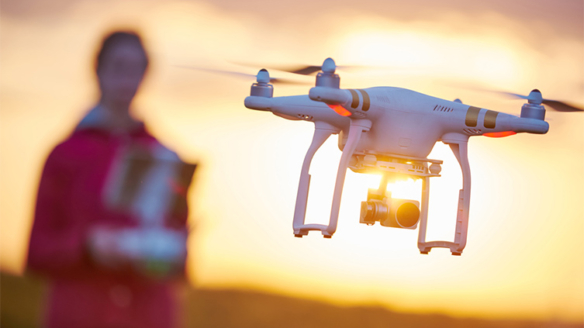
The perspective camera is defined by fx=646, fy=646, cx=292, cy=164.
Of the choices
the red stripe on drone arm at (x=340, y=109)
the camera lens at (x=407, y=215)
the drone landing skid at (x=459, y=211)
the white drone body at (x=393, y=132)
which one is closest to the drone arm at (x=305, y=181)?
the white drone body at (x=393, y=132)

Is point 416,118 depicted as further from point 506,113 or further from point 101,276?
point 101,276

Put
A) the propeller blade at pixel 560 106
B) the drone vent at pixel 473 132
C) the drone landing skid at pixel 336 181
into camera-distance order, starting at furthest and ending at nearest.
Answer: the drone vent at pixel 473 132
the propeller blade at pixel 560 106
the drone landing skid at pixel 336 181

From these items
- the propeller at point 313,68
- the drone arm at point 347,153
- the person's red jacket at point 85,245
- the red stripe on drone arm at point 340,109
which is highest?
the propeller at point 313,68

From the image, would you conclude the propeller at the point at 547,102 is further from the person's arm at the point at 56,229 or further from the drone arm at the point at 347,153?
the person's arm at the point at 56,229

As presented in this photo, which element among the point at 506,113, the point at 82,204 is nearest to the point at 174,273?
the point at 82,204

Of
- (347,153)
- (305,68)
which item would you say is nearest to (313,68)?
(305,68)

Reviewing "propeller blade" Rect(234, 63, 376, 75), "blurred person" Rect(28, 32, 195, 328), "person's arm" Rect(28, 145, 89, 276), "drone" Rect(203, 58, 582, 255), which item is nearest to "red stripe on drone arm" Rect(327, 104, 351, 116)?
"drone" Rect(203, 58, 582, 255)

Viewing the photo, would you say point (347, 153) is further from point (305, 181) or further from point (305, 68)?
point (305, 68)
